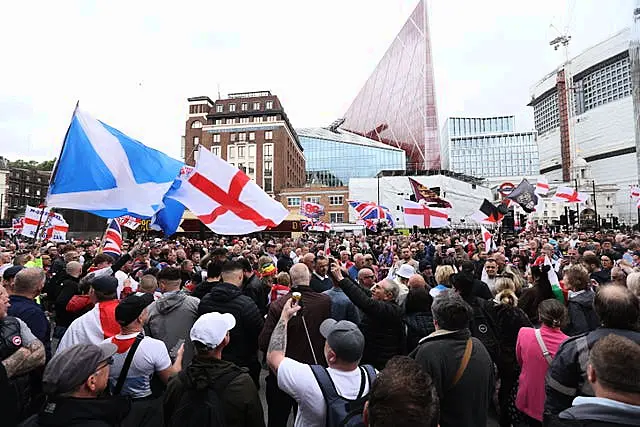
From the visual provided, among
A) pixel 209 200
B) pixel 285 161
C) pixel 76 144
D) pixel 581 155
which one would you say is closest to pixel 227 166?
pixel 209 200

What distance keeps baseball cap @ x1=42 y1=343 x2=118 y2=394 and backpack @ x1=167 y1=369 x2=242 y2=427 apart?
0.47m

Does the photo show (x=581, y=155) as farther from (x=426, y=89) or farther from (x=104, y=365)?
(x=104, y=365)

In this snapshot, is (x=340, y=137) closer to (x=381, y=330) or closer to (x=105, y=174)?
(x=105, y=174)

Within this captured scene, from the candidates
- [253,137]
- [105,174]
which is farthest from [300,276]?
[253,137]

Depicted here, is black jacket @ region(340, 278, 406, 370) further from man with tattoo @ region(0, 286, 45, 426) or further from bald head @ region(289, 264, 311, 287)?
man with tattoo @ region(0, 286, 45, 426)

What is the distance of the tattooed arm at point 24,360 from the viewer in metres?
2.40

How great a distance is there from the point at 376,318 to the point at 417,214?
42.6 ft

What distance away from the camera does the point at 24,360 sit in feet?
8.11

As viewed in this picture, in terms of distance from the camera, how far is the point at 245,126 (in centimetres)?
7019

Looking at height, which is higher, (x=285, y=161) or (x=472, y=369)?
(x=285, y=161)

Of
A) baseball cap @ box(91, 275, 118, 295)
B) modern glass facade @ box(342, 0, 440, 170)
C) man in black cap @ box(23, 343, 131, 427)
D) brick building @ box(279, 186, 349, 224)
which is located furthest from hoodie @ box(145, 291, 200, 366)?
modern glass facade @ box(342, 0, 440, 170)

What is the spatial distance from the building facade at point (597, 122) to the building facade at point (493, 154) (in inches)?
855

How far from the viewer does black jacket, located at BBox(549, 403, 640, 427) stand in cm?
157

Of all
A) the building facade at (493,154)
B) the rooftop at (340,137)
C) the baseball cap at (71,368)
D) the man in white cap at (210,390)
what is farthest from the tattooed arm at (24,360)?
the building facade at (493,154)
